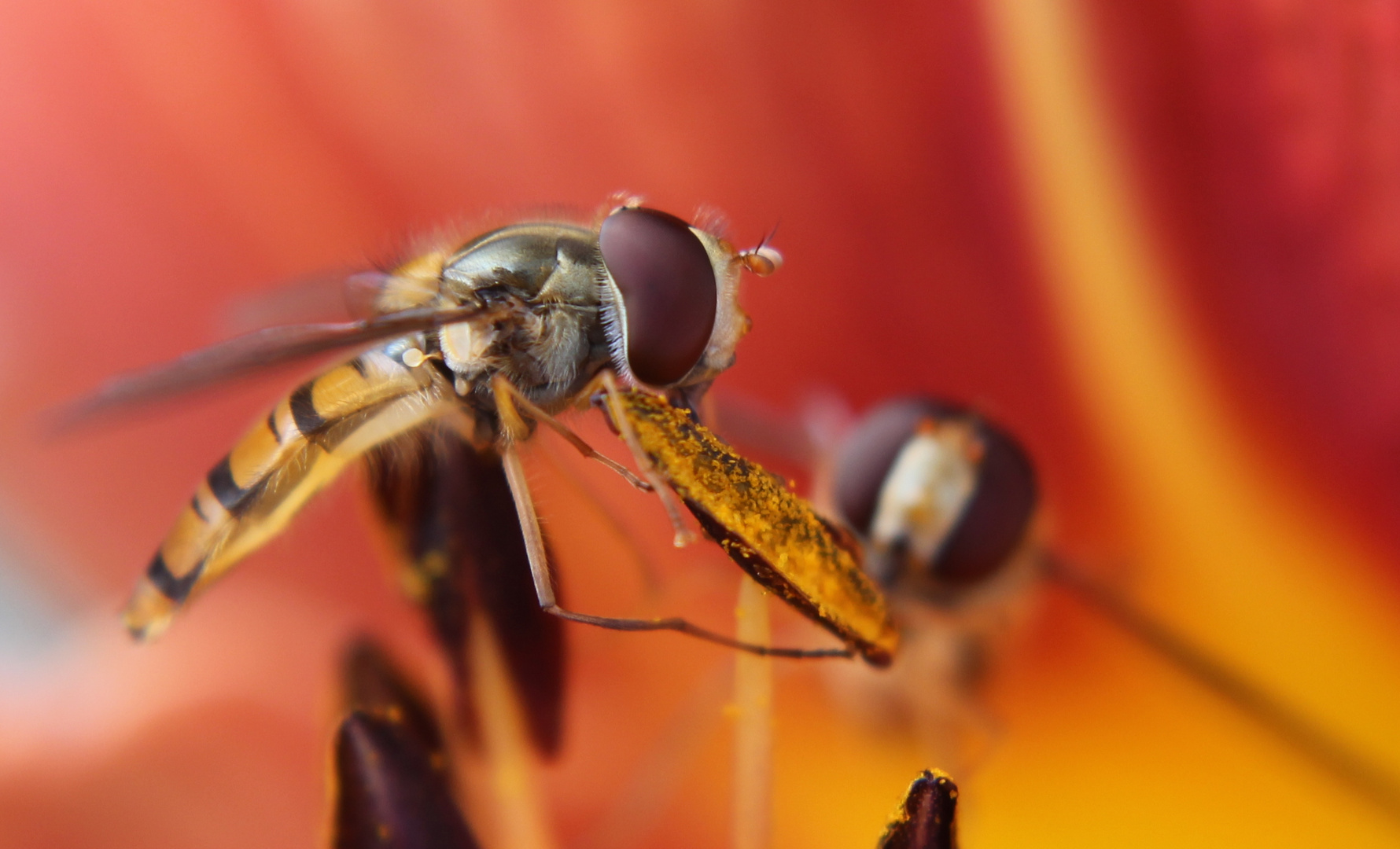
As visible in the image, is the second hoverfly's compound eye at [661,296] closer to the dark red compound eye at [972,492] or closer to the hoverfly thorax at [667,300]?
the hoverfly thorax at [667,300]

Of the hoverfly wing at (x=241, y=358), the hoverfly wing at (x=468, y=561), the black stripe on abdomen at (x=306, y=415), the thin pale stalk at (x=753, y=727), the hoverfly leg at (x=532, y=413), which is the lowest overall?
the thin pale stalk at (x=753, y=727)

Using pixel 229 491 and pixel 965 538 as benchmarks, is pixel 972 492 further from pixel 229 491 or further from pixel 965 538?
pixel 229 491

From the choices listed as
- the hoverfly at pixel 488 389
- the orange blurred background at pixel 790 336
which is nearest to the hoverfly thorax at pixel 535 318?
the hoverfly at pixel 488 389

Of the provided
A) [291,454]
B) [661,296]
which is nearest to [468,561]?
[291,454]

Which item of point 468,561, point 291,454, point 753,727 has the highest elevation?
point 291,454

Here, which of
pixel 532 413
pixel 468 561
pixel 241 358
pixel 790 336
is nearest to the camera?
pixel 241 358

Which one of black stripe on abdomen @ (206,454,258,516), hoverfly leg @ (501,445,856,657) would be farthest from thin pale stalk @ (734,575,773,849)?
black stripe on abdomen @ (206,454,258,516)

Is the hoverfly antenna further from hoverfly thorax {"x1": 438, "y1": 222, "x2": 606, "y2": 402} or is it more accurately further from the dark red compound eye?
the dark red compound eye
